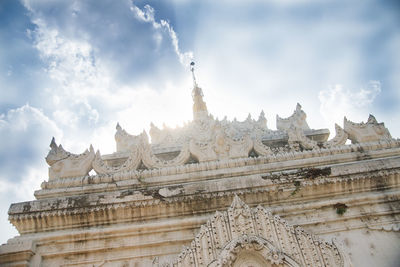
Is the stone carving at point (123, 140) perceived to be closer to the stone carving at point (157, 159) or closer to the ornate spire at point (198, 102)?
the stone carving at point (157, 159)

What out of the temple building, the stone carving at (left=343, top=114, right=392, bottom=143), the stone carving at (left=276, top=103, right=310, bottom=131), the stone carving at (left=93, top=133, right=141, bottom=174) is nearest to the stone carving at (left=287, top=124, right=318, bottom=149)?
the temple building

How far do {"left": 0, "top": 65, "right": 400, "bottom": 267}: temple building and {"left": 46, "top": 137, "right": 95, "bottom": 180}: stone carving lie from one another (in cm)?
2

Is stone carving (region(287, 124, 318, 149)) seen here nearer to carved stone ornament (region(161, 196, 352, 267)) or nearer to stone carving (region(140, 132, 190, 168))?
stone carving (region(140, 132, 190, 168))

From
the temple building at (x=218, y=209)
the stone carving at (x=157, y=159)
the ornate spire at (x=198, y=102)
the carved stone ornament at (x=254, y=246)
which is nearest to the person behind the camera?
the carved stone ornament at (x=254, y=246)

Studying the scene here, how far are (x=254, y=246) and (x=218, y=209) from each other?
1.21 meters

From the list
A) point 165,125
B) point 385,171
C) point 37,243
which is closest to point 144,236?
point 37,243

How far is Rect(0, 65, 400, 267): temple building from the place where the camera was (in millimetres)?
5254

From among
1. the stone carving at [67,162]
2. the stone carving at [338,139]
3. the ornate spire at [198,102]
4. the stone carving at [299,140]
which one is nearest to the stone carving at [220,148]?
the stone carving at [299,140]

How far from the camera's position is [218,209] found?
20.3ft

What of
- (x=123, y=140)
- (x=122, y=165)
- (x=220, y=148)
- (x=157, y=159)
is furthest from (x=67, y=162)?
(x=220, y=148)

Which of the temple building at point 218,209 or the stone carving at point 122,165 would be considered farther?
the stone carving at point 122,165

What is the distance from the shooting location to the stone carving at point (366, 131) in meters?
7.45

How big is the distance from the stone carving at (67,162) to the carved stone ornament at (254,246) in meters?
2.89

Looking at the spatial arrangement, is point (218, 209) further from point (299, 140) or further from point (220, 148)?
point (299, 140)
